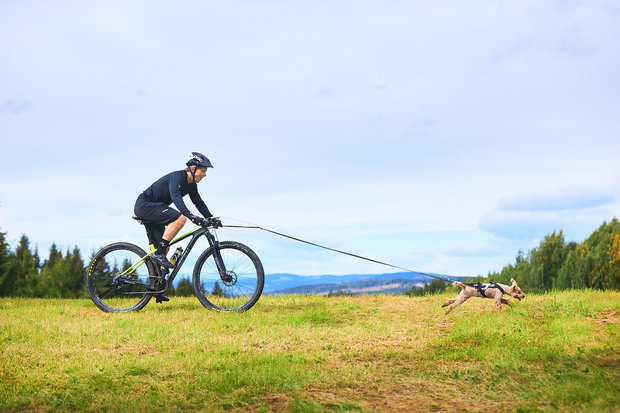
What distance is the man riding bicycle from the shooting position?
1125cm

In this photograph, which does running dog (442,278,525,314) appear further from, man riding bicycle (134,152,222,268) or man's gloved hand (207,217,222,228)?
man riding bicycle (134,152,222,268)

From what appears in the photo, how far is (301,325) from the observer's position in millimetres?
10266

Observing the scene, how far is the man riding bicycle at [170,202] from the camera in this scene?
1125 cm

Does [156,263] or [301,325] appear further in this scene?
[156,263]

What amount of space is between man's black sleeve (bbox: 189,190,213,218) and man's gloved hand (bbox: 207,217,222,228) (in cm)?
53

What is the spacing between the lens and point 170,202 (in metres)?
11.9

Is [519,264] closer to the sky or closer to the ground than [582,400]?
closer to the sky

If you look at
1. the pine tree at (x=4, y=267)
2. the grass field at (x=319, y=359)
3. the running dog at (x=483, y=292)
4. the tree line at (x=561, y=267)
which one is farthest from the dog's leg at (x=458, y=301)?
the pine tree at (x=4, y=267)

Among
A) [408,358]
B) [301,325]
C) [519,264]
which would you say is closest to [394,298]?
[301,325]

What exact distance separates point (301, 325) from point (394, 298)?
167 inches

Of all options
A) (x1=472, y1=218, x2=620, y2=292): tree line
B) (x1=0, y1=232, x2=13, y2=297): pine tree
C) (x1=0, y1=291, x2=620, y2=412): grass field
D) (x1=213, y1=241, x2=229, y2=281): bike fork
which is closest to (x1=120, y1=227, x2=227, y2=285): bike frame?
(x1=213, y1=241, x2=229, y2=281): bike fork

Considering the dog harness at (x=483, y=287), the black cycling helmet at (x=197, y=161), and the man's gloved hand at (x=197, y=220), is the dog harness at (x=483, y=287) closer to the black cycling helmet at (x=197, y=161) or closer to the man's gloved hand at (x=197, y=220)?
the man's gloved hand at (x=197, y=220)

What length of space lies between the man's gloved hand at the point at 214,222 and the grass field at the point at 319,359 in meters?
1.79

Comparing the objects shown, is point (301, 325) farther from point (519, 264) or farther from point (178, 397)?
point (519, 264)
